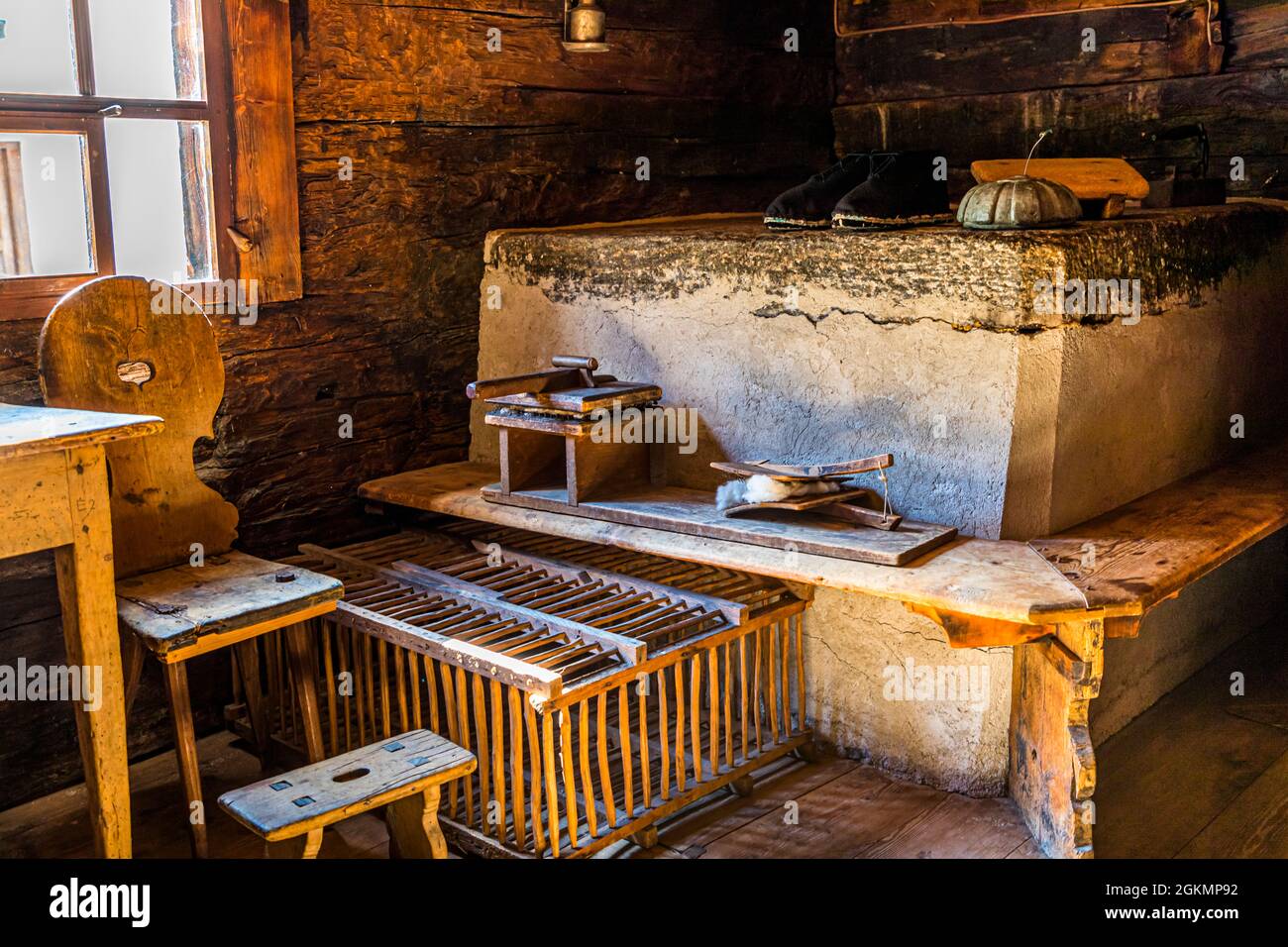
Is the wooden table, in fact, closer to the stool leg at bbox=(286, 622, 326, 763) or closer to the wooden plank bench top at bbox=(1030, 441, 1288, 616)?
the stool leg at bbox=(286, 622, 326, 763)

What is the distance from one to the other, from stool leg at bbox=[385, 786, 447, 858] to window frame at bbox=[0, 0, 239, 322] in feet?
5.61

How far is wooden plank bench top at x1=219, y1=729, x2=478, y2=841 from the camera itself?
2.56 m

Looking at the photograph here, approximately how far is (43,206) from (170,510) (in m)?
0.93

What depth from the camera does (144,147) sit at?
355 cm

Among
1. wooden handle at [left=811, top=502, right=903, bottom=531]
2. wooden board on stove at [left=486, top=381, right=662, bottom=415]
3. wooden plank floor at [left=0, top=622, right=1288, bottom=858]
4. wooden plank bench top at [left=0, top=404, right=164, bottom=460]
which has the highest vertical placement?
wooden plank bench top at [left=0, top=404, right=164, bottom=460]

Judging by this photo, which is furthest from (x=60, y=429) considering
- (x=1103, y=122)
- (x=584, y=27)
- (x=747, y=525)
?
(x=1103, y=122)

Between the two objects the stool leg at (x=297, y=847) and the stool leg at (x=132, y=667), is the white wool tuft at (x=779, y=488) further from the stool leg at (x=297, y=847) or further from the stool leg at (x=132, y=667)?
the stool leg at (x=132, y=667)

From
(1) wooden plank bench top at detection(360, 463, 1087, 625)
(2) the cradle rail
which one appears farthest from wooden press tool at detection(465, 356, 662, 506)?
(2) the cradle rail

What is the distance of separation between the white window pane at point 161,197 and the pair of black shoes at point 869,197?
1772 millimetres

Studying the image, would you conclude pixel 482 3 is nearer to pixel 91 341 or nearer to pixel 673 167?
pixel 673 167

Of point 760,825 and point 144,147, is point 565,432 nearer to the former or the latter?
point 760,825

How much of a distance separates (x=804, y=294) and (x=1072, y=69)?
2.14m

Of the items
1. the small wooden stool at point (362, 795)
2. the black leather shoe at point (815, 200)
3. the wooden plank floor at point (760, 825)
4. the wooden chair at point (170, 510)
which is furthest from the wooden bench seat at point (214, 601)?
the black leather shoe at point (815, 200)

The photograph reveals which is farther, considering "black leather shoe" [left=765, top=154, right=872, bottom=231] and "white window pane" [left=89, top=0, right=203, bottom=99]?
"black leather shoe" [left=765, top=154, right=872, bottom=231]
